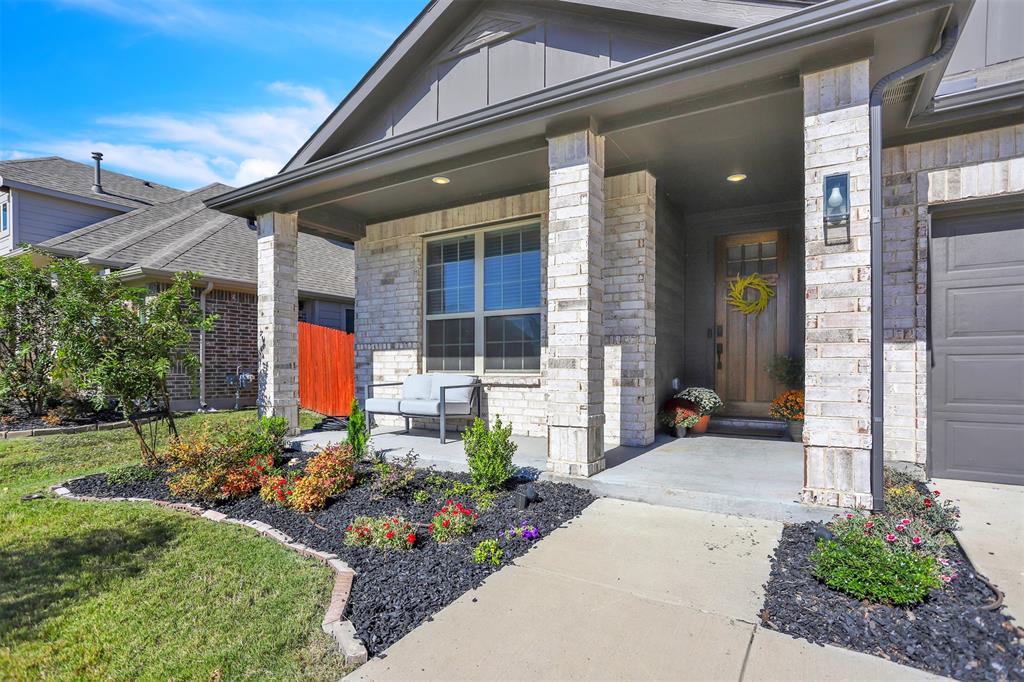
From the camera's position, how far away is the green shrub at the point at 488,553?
2.80 metres

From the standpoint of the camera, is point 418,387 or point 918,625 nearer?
point 918,625

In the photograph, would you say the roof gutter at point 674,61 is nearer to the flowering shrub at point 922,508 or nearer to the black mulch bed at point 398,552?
the flowering shrub at point 922,508

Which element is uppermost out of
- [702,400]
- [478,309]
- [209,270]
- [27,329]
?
[209,270]

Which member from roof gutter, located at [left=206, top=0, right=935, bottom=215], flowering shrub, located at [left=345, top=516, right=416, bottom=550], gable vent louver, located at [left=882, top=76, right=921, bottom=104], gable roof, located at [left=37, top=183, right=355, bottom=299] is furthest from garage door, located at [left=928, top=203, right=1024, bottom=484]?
gable roof, located at [left=37, top=183, right=355, bottom=299]

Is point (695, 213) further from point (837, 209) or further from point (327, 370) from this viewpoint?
point (327, 370)

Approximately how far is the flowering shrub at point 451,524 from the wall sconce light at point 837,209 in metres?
3.01

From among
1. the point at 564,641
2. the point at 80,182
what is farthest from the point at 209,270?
the point at 564,641

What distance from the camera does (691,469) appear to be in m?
4.34

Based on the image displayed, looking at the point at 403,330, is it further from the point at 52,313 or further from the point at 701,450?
the point at 52,313

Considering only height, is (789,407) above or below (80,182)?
below

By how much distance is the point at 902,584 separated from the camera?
2.18 m

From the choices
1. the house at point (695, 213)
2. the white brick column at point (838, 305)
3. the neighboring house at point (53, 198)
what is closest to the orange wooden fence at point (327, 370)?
the house at point (695, 213)

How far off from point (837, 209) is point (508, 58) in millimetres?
3563

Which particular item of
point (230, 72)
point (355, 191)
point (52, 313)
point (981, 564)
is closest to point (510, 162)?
point (355, 191)
